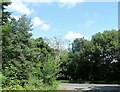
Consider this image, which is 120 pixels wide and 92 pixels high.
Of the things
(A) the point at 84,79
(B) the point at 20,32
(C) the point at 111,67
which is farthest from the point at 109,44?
(B) the point at 20,32

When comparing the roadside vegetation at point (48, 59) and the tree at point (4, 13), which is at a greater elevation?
the tree at point (4, 13)

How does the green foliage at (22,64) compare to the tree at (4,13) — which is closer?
the green foliage at (22,64)

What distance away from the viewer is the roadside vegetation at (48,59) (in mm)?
13250

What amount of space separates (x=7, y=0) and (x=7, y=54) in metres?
2.82

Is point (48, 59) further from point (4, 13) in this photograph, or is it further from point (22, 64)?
point (4, 13)

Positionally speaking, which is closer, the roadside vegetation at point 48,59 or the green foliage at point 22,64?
the green foliage at point 22,64

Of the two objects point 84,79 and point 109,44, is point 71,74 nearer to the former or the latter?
point 84,79

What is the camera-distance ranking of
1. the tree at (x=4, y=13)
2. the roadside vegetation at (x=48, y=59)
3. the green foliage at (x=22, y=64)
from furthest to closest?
the tree at (x=4, y=13), the roadside vegetation at (x=48, y=59), the green foliage at (x=22, y=64)

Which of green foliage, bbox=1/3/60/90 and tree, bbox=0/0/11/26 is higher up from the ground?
tree, bbox=0/0/11/26

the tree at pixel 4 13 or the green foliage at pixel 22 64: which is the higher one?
the tree at pixel 4 13

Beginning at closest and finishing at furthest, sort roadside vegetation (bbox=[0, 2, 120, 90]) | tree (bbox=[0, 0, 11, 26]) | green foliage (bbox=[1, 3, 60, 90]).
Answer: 1. green foliage (bbox=[1, 3, 60, 90])
2. roadside vegetation (bbox=[0, 2, 120, 90])
3. tree (bbox=[0, 0, 11, 26])

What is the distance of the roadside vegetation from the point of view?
43.5 feet

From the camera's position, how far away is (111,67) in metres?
35.0

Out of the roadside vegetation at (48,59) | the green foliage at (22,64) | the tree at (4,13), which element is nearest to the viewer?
the green foliage at (22,64)
